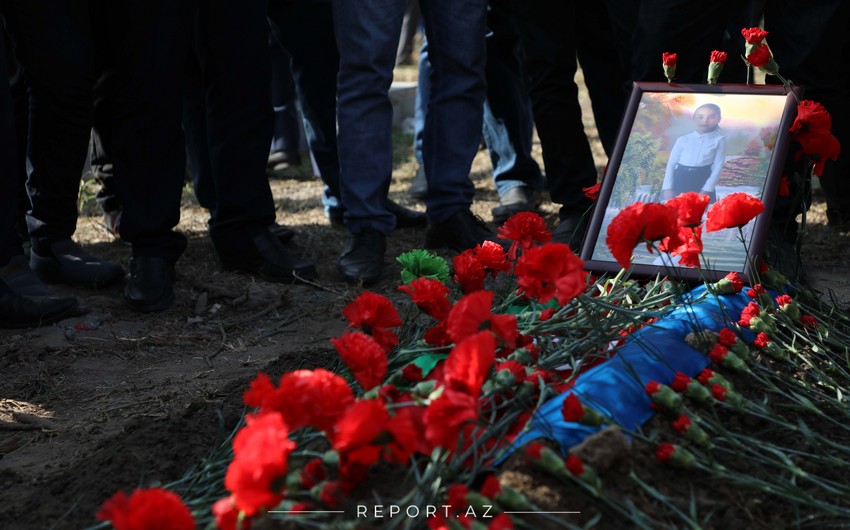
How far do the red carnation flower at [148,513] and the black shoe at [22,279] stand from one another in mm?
2069

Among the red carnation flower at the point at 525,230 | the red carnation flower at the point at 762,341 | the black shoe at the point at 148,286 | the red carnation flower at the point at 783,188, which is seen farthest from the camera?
the black shoe at the point at 148,286

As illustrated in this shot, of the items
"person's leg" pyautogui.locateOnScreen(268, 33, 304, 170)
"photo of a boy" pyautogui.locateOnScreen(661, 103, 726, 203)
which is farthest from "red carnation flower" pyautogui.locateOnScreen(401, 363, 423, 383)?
"person's leg" pyautogui.locateOnScreen(268, 33, 304, 170)

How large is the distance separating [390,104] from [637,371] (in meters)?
2.02

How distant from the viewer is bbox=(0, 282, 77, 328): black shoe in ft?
9.82

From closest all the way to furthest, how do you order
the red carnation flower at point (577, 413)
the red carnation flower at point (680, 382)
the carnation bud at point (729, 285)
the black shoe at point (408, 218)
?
the red carnation flower at point (577, 413), the red carnation flower at point (680, 382), the carnation bud at point (729, 285), the black shoe at point (408, 218)

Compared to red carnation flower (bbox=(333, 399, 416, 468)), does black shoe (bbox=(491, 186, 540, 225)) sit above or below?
below

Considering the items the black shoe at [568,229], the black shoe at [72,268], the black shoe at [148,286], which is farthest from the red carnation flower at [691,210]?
the black shoe at [72,268]

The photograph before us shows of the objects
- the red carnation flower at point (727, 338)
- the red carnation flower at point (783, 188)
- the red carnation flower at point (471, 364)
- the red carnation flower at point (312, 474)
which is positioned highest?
the red carnation flower at point (783, 188)

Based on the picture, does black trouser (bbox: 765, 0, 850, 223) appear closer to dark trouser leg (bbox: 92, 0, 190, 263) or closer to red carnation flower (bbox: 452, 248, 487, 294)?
red carnation flower (bbox: 452, 248, 487, 294)

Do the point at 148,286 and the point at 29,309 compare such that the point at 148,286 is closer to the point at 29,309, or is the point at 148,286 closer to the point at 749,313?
the point at 29,309

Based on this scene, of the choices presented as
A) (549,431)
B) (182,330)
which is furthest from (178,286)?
(549,431)

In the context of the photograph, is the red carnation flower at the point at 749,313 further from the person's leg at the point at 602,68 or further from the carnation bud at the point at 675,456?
the person's leg at the point at 602,68

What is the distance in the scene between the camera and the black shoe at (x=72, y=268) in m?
3.39

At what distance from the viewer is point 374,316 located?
1758 mm
